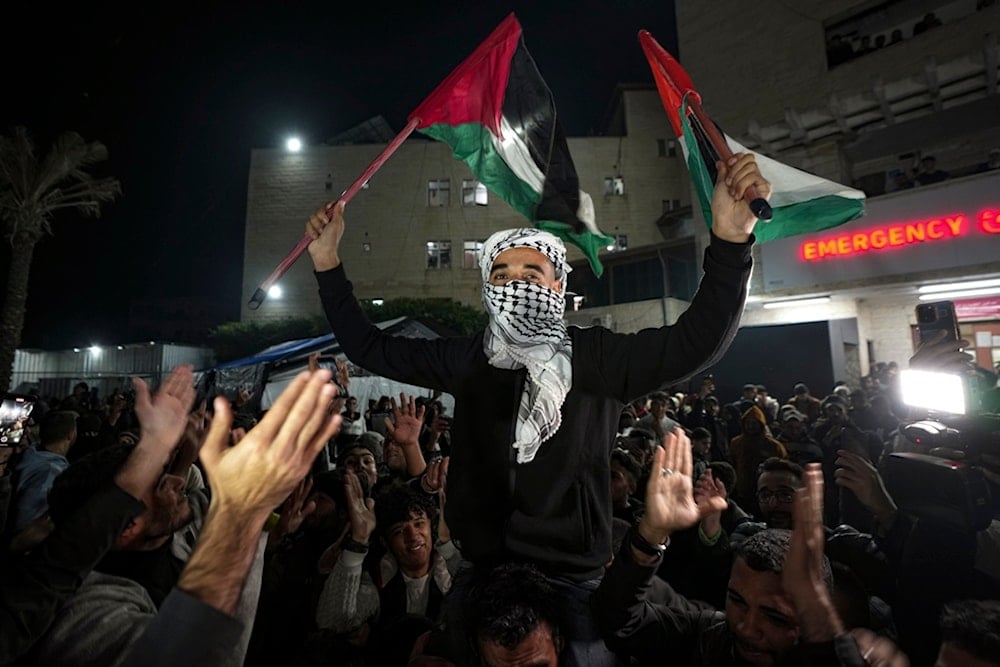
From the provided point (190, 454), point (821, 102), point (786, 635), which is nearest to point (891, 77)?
point (821, 102)

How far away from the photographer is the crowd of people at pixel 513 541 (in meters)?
1.24

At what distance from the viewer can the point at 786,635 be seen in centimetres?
224

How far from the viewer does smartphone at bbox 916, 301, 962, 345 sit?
4.34 metres

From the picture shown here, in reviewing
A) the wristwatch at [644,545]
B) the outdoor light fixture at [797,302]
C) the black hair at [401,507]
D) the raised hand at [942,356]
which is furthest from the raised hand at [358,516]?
the outdoor light fixture at [797,302]

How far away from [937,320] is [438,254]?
2857 cm

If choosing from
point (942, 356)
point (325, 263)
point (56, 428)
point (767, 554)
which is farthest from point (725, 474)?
point (56, 428)

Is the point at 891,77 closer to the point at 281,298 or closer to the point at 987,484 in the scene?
the point at 987,484

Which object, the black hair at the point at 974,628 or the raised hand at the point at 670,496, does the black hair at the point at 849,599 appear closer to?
the black hair at the point at 974,628

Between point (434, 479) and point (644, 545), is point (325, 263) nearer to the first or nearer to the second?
point (434, 479)

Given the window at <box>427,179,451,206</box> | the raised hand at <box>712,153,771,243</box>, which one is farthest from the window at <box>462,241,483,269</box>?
the raised hand at <box>712,153,771,243</box>

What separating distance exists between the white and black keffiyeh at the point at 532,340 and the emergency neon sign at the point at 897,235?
14.2 metres

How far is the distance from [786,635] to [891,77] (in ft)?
54.3

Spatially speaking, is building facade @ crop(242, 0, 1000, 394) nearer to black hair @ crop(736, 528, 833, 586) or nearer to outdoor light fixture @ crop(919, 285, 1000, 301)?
outdoor light fixture @ crop(919, 285, 1000, 301)

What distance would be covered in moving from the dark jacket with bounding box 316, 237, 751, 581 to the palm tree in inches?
755
